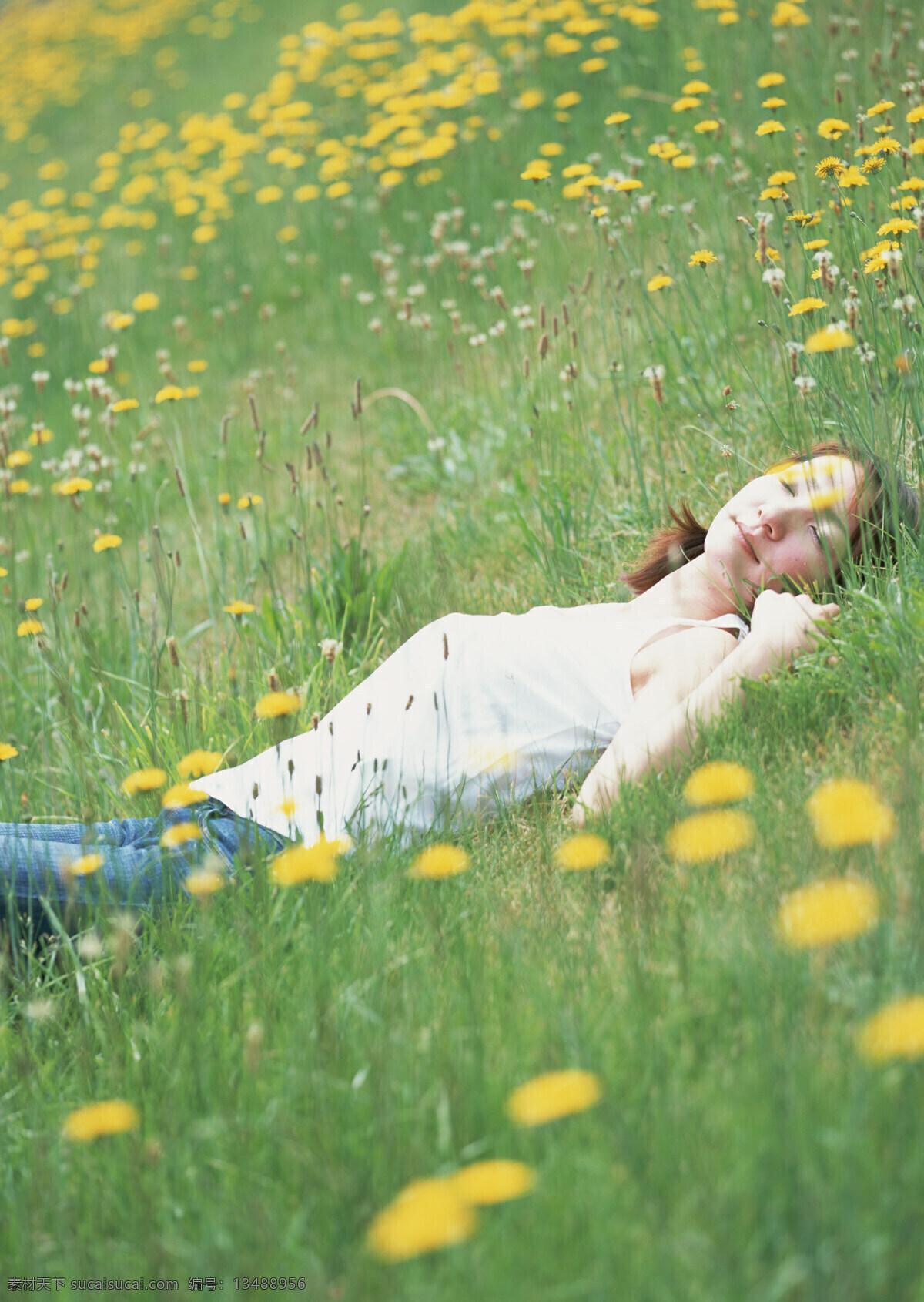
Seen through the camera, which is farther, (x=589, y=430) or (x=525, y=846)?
(x=589, y=430)

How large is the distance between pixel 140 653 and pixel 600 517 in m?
1.39

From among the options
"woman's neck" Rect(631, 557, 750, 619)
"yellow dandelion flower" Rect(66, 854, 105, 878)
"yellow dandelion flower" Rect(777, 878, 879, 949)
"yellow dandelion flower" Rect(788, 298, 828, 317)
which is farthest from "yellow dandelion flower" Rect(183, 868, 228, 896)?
"yellow dandelion flower" Rect(788, 298, 828, 317)

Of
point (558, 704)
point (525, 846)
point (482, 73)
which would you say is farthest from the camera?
point (482, 73)

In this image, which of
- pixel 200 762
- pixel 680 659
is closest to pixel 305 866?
pixel 200 762

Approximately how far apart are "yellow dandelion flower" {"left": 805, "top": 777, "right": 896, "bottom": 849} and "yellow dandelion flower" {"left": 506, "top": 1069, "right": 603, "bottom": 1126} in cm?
39

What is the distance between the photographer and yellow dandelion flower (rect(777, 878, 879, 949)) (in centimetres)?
117

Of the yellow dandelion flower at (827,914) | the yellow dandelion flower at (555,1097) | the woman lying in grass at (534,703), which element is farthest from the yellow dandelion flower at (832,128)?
→ the yellow dandelion flower at (555,1097)

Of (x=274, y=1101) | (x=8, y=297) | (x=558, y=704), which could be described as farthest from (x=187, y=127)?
(x=274, y=1101)

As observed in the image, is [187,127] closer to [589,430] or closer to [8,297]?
[8,297]

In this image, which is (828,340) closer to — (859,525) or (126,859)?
(859,525)

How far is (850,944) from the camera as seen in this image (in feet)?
4.67

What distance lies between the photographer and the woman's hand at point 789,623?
83.7 inches

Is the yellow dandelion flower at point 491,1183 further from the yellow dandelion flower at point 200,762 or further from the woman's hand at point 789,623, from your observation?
the woman's hand at point 789,623

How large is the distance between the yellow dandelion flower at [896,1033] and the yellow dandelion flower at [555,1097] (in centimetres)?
26
